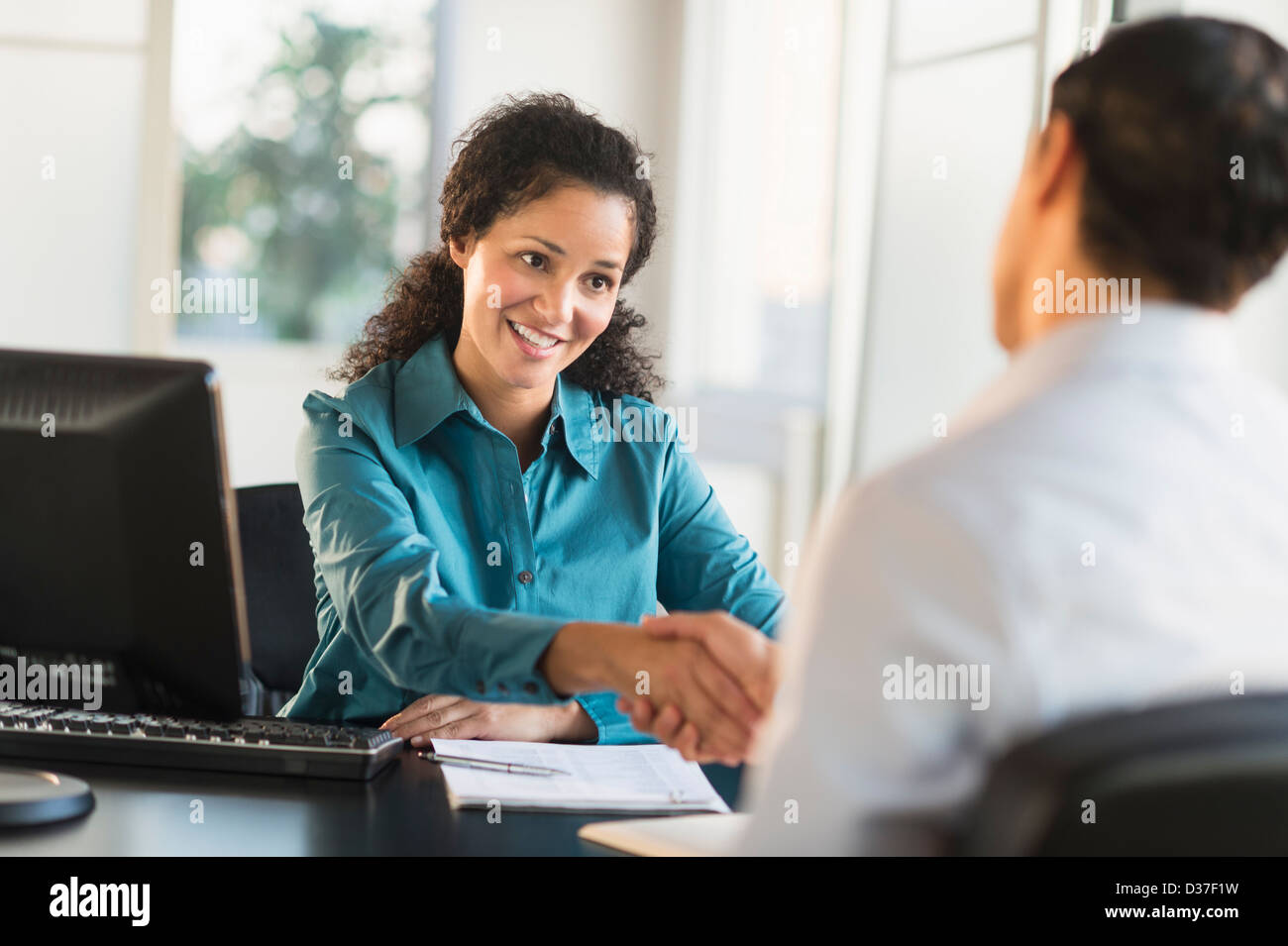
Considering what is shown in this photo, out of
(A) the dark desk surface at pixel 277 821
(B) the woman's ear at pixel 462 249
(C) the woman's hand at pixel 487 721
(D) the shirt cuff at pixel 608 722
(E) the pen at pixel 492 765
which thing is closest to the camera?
(A) the dark desk surface at pixel 277 821

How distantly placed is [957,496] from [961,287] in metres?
2.70

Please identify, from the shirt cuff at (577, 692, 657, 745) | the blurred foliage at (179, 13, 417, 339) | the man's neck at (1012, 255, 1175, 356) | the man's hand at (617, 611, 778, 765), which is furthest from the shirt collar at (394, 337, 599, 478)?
the blurred foliage at (179, 13, 417, 339)

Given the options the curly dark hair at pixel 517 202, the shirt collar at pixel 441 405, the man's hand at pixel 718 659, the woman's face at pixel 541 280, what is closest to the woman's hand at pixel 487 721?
the man's hand at pixel 718 659

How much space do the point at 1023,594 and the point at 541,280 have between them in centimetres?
129

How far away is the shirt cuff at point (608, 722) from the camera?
178cm

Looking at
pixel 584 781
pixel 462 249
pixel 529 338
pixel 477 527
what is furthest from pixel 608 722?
pixel 462 249

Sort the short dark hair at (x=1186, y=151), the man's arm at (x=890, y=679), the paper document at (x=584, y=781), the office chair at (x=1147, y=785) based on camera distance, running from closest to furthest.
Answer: the office chair at (x=1147, y=785), the man's arm at (x=890, y=679), the short dark hair at (x=1186, y=151), the paper document at (x=584, y=781)

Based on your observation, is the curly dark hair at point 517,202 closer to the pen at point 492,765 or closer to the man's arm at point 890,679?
the pen at point 492,765

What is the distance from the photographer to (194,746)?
136 cm

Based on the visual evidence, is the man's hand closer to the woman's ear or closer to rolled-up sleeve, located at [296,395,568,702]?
rolled-up sleeve, located at [296,395,568,702]

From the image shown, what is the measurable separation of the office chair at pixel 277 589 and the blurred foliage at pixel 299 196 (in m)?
2.83

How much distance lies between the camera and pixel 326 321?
5.08 meters

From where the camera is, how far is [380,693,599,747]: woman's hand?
1.58m

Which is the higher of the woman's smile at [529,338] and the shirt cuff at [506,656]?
the woman's smile at [529,338]
